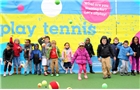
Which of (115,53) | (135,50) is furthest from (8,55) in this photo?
(135,50)

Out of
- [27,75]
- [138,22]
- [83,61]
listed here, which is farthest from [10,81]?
[138,22]

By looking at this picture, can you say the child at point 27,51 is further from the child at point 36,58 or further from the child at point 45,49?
the child at point 45,49

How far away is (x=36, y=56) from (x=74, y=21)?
1.95m

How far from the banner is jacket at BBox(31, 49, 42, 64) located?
504mm

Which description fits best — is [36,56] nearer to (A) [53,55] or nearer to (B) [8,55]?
(A) [53,55]

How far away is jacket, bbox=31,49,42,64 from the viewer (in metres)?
9.71

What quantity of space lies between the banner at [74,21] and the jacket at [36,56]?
50 centimetres

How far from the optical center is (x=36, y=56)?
970 cm

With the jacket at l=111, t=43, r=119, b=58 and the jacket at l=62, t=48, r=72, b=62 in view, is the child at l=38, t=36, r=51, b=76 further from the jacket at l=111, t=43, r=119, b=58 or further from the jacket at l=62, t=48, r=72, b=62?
the jacket at l=111, t=43, r=119, b=58

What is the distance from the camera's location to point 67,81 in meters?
8.14

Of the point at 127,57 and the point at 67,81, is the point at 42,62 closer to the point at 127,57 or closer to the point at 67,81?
the point at 67,81

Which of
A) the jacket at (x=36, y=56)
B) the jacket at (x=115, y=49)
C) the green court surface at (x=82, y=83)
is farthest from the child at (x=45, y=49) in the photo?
the jacket at (x=115, y=49)

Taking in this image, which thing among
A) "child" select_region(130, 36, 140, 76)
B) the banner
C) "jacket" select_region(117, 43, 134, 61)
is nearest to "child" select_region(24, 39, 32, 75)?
the banner

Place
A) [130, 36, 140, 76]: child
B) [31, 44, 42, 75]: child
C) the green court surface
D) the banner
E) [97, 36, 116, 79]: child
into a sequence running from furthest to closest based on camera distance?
1. the banner
2. [31, 44, 42, 75]: child
3. [130, 36, 140, 76]: child
4. [97, 36, 116, 79]: child
5. the green court surface
